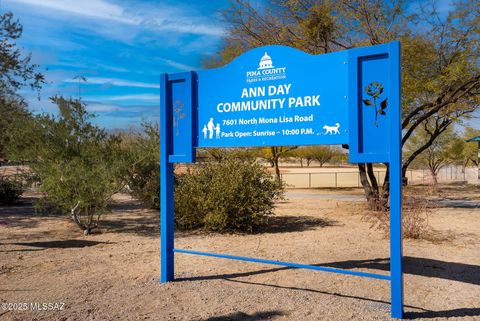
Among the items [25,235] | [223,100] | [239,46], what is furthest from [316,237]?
[239,46]

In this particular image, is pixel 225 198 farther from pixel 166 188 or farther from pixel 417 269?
pixel 417 269

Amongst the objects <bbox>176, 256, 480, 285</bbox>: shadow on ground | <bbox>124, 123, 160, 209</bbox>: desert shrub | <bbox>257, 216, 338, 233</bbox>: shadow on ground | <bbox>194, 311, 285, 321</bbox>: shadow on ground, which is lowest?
<bbox>176, 256, 480, 285</bbox>: shadow on ground

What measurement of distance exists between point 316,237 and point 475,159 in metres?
44.1

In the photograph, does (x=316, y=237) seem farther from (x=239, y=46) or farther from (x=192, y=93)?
(x=239, y=46)

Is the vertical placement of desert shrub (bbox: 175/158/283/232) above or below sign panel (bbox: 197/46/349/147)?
below

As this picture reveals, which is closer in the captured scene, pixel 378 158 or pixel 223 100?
pixel 378 158

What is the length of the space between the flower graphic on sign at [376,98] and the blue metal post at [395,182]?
0.12 metres

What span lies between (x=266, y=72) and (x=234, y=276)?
2.91m

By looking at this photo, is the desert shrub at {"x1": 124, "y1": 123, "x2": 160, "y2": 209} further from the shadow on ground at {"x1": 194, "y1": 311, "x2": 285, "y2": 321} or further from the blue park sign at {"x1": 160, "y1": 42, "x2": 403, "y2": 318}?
the shadow on ground at {"x1": 194, "y1": 311, "x2": 285, "y2": 321}

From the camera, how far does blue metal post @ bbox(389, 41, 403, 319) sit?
455cm

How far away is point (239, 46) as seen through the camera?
17.3 meters

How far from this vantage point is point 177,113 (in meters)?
6.23

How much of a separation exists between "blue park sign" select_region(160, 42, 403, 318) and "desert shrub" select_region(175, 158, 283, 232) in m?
3.77

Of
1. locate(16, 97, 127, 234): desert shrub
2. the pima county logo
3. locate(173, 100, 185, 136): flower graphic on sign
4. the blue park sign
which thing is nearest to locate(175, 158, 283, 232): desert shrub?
locate(16, 97, 127, 234): desert shrub
